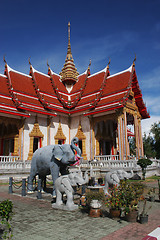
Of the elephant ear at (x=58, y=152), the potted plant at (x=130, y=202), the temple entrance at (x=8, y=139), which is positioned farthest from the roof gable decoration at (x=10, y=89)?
the potted plant at (x=130, y=202)

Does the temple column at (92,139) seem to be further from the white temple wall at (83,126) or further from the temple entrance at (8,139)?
the temple entrance at (8,139)

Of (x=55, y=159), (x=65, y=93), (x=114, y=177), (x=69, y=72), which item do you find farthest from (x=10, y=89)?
(x=114, y=177)

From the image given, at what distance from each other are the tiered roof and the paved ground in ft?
37.3

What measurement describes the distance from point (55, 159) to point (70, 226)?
3.17 meters

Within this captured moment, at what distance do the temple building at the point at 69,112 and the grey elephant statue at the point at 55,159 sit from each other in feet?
27.7

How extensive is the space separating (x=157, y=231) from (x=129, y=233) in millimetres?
564

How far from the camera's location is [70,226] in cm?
471

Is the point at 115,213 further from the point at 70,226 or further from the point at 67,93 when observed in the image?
the point at 67,93

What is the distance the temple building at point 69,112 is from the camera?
17094 millimetres

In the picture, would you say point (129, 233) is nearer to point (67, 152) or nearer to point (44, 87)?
point (67, 152)

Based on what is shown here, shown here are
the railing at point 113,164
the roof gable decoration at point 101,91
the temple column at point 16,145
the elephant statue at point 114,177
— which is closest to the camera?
the elephant statue at point 114,177

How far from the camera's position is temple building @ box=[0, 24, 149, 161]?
1709 cm

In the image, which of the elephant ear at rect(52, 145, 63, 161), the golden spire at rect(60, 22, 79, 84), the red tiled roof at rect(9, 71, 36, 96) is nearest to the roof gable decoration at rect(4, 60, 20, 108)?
the red tiled roof at rect(9, 71, 36, 96)

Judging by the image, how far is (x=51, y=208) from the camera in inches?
253
